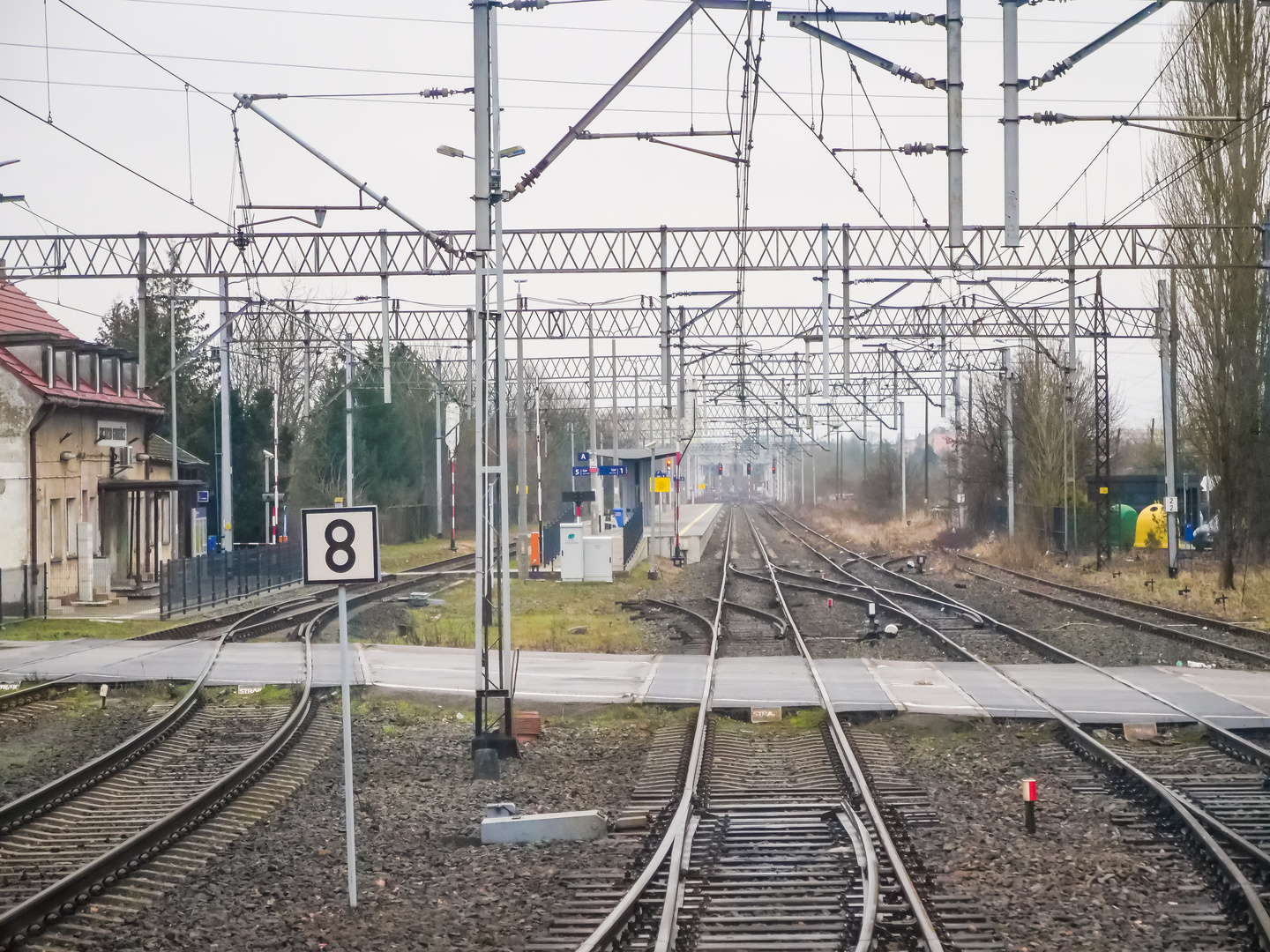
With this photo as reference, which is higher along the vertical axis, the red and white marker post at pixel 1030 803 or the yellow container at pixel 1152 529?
the yellow container at pixel 1152 529

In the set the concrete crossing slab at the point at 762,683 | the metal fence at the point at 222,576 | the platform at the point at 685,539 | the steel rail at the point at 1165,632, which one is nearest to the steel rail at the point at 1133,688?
the steel rail at the point at 1165,632

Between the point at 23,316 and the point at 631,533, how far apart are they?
18.7 m

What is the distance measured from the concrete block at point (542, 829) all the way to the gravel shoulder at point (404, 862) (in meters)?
0.14

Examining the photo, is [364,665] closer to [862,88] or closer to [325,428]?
[862,88]

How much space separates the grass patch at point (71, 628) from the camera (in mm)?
24281

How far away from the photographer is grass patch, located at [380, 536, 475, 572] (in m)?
47.7

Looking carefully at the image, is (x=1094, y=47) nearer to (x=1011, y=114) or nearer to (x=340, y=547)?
(x=1011, y=114)

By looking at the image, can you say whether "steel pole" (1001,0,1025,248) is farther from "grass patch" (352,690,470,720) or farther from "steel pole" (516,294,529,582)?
"steel pole" (516,294,529,582)

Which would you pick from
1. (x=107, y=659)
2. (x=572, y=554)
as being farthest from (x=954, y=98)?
(x=572, y=554)

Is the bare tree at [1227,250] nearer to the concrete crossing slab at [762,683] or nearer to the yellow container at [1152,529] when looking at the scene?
the yellow container at [1152,529]

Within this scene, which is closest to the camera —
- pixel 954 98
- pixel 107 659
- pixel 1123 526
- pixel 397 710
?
pixel 954 98

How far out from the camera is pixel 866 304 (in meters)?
34.8

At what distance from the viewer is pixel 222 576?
3203 cm

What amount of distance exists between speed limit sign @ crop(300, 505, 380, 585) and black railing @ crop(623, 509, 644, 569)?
31594 mm
